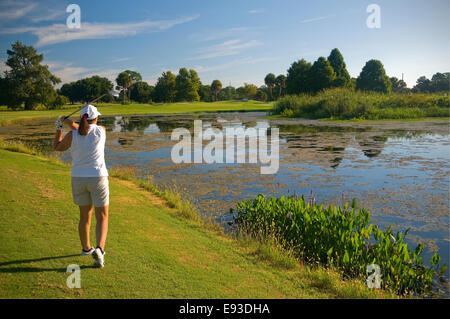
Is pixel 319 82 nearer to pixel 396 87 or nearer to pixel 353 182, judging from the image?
pixel 353 182

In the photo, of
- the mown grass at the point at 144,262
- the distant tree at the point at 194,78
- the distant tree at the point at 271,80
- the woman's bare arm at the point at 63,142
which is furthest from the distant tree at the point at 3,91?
the distant tree at the point at 271,80

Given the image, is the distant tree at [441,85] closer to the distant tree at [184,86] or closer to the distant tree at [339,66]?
the distant tree at [339,66]

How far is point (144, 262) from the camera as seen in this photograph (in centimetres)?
539

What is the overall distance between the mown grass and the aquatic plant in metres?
0.47

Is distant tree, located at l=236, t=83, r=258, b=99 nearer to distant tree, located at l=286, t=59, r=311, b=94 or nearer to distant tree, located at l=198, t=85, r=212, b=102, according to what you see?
distant tree, located at l=198, t=85, r=212, b=102

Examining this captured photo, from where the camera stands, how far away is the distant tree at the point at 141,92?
128m

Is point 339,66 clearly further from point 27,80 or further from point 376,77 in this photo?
point 27,80

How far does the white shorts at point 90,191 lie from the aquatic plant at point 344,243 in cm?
342

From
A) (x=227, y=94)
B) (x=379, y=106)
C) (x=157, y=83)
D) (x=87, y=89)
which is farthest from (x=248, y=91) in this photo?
(x=379, y=106)

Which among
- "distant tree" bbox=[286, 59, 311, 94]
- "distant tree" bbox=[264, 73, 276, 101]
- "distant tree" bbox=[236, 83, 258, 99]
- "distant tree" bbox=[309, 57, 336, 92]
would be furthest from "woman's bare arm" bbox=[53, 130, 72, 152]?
"distant tree" bbox=[236, 83, 258, 99]

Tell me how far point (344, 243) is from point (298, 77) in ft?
242
